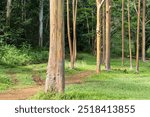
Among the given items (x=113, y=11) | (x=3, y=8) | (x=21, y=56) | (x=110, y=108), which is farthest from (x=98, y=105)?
(x=113, y=11)

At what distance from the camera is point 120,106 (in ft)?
35.9

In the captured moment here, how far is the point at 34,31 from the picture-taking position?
155 feet

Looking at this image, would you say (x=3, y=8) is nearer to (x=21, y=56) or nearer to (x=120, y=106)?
(x=21, y=56)

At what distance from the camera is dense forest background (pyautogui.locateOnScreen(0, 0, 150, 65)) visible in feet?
121

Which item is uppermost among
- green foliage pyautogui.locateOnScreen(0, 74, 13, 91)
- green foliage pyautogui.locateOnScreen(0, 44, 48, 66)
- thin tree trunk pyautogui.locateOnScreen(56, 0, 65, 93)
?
thin tree trunk pyautogui.locateOnScreen(56, 0, 65, 93)

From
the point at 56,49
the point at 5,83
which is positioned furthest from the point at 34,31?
the point at 56,49

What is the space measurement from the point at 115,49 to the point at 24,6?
17178 mm

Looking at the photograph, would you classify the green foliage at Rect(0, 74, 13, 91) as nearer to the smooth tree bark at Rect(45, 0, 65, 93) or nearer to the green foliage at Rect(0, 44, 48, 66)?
the smooth tree bark at Rect(45, 0, 65, 93)

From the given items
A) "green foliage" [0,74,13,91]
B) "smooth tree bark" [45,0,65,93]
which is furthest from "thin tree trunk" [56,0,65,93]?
"green foliage" [0,74,13,91]

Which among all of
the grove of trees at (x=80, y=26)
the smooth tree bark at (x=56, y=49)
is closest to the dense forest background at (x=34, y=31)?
the grove of trees at (x=80, y=26)

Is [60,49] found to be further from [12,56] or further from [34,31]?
[34,31]

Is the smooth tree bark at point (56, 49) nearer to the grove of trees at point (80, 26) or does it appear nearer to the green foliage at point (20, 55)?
the grove of trees at point (80, 26)

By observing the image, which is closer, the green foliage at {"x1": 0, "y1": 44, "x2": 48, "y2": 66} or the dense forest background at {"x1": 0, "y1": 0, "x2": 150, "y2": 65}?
the green foliage at {"x1": 0, "y1": 44, "x2": 48, "y2": 66}

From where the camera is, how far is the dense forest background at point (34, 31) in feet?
121
